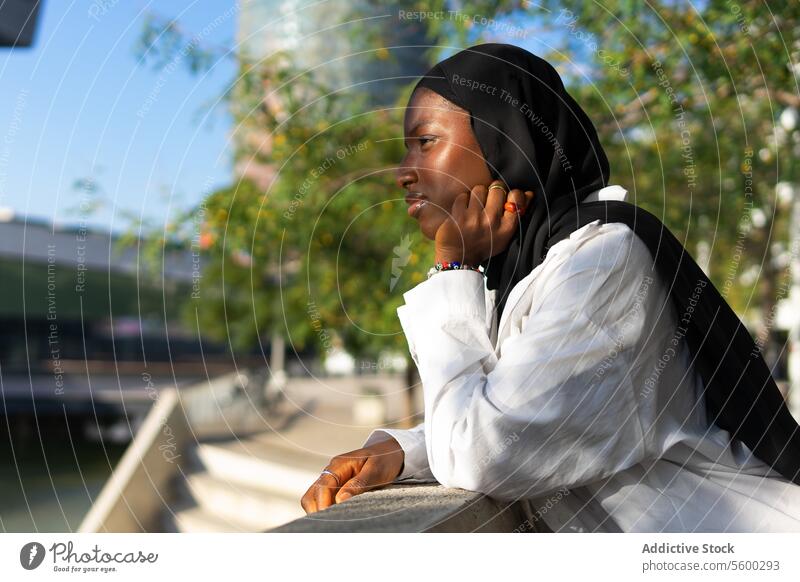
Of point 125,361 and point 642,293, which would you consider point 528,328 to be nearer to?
point 642,293

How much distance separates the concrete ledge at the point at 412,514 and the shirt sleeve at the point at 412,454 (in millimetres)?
102

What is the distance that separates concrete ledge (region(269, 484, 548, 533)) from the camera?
99 centimetres

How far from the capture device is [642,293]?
1028mm

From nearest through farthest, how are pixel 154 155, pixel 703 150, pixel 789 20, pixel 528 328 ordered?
pixel 528 328 → pixel 154 155 → pixel 789 20 → pixel 703 150

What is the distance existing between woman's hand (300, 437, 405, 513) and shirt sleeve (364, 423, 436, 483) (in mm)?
10

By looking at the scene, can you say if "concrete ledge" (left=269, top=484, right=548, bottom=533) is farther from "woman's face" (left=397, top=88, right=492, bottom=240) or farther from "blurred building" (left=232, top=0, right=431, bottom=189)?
"blurred building" (left=232, top=0, right=431, bottom=189)

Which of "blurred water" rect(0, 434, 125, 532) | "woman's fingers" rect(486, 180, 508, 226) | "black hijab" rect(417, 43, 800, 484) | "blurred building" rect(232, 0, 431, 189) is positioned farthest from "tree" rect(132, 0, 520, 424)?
"blurred water" rect(0, 434, 125, 532)

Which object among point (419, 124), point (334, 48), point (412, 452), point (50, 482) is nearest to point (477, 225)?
point (419, 124)

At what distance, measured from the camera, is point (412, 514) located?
1.03 metres

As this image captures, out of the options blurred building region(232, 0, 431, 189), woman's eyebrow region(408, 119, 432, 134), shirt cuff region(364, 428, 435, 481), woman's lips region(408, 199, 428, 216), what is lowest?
shirt cuff region(364, 428, 435, 481)

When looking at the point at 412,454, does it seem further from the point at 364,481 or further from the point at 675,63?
the point at 675,63

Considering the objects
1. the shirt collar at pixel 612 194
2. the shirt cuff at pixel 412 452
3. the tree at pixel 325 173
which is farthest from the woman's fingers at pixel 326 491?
the tree at pixel 325 173
